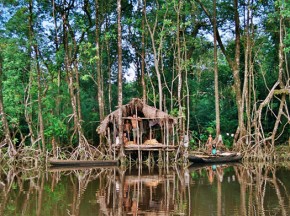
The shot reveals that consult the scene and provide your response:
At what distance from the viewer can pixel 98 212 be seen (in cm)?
959

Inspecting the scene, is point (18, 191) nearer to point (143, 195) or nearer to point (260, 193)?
point (143, 195)

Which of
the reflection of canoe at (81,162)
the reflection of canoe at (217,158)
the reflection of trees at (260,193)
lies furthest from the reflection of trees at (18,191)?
the reflection of canoe at (217,158)

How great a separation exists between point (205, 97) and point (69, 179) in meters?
22.4

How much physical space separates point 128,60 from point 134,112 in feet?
33.0

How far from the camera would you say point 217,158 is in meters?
23.1

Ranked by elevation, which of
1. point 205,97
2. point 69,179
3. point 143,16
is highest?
point 143,16

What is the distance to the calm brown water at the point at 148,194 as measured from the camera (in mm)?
9812

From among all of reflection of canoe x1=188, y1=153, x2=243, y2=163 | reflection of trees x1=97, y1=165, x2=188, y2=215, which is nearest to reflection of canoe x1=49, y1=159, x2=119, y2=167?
reflection of canoe x1=188, y1=153, x2=243, y2=163

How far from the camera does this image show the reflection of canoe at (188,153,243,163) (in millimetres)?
22539

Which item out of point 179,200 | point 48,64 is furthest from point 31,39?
point 179,200

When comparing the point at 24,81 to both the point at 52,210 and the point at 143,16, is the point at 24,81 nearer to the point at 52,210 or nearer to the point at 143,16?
the point at 143,16

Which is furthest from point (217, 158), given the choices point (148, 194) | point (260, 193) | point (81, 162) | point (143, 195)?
point (143, 195)

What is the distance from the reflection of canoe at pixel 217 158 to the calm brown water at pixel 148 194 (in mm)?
4529

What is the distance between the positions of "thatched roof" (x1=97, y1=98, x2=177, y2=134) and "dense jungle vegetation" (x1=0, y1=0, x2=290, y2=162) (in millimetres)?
1190
